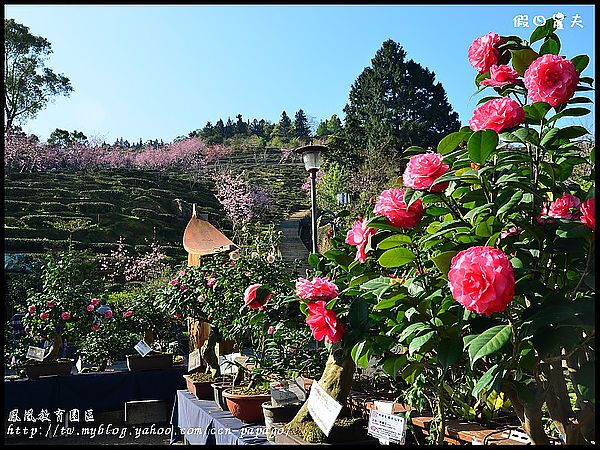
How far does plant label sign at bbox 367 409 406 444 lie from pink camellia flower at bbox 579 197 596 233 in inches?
41.8

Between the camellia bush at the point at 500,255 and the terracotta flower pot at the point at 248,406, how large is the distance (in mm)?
1613

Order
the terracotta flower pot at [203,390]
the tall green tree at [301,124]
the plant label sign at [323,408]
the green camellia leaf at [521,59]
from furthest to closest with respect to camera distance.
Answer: the tall green tree at [301,124] → the terracotta flower pot at [203,390] → the plant label sign at [323,408] → the green camellia leaf at [521,59]

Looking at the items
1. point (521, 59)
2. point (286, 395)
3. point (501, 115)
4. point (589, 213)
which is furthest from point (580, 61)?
point (286, 395)

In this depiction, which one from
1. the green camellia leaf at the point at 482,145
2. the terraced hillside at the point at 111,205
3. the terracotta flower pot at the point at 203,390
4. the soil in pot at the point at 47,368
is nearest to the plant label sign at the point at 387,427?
the green camellia leaf at the point at 482,145

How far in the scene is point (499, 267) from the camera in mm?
1118

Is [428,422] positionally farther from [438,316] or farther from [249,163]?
[249,163]

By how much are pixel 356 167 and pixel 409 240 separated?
23558 mm

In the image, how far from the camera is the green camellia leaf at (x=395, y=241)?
1.45 meters

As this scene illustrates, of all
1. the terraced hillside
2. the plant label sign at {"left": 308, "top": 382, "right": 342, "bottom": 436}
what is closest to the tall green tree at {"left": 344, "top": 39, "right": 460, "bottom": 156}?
the terraced hillside

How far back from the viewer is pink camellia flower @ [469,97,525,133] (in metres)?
1.29

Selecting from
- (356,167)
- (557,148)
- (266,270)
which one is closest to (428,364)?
(557,148)

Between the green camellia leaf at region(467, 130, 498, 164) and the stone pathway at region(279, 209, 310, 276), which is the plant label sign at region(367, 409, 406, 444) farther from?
the stone pathway at region(279, 209, 310, 276)

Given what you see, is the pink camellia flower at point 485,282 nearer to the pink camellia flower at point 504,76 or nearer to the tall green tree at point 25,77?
the pink camellia flower at point 504,76

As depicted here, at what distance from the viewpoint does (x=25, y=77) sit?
26359 millimetres
